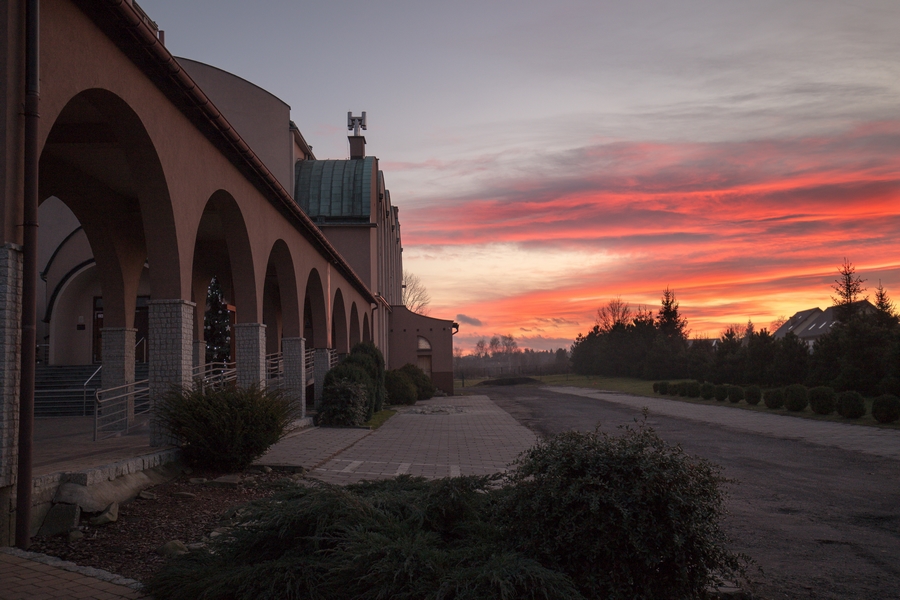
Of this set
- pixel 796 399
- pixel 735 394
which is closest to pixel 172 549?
pixel 796 399

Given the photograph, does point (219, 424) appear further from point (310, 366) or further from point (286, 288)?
point (310, 366)

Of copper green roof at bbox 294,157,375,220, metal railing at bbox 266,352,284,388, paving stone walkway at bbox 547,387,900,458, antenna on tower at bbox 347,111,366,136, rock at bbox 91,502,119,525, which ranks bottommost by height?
paving stone walkway at bbox 547,387,900,458

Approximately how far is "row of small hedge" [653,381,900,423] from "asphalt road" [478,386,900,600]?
16.2 feet

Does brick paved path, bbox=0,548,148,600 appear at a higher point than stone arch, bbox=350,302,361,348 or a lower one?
lower

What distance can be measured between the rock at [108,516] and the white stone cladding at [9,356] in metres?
0.91

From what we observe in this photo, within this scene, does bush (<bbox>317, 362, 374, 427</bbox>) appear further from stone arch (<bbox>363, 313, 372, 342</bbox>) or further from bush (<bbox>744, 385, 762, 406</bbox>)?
bush (<bbox>744, 385, 762, 406</bbox>)

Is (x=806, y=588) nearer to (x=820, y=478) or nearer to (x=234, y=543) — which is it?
(x=234, y=543)

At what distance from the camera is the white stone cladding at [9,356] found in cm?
595

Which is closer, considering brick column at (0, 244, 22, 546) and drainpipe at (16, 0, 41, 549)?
brick column at (0, 244, 22, 546)

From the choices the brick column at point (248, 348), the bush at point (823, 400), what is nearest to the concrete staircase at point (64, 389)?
the brick column at point (248, 348)

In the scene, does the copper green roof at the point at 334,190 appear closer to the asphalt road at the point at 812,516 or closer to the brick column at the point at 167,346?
the asphalt road at the point at 812,516

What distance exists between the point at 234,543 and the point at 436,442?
10760 millimetres

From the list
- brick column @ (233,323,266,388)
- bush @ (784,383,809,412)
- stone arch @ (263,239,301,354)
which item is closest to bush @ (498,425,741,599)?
brick column @ (233,323,266,388)

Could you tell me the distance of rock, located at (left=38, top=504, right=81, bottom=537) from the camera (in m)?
6.24
